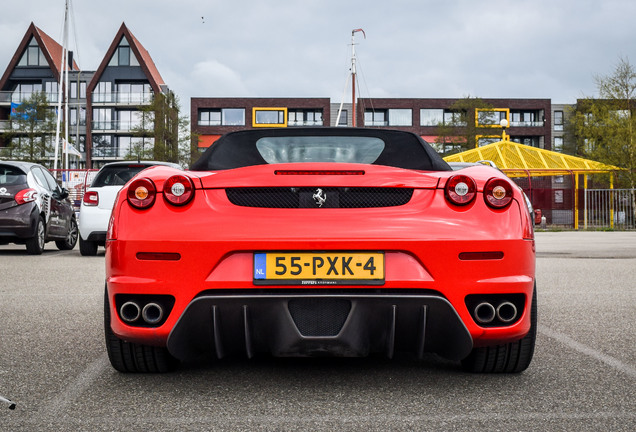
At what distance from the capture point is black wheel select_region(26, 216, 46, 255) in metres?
12.4

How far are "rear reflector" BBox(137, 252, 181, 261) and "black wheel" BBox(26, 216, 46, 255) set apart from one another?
9.87 meters

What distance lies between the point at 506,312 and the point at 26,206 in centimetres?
1049

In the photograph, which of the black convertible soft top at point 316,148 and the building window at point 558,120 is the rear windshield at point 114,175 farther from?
the building window at point 558,120

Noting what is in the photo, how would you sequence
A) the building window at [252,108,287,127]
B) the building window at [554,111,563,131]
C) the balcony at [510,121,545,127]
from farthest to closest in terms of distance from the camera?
the building window at [554,111,563,131]
the balcony at [510,121,545,127]
the building window at [252,108,287,127]

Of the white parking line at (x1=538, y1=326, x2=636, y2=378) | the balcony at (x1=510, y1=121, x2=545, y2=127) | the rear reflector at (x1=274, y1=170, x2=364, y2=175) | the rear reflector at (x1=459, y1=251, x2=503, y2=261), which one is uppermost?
the balcony at (x1=510, y1=121, x2=545, y2=127)

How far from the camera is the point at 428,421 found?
2.87m

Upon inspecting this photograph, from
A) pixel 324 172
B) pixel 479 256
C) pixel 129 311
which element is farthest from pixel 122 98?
pixel 479 256

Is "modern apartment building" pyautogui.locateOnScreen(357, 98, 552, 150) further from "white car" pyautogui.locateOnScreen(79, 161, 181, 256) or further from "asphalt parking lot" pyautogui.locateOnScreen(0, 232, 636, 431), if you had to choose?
"asphalt parking lot" pyautogui.locateOnScreen(0, 232, 636, 431)

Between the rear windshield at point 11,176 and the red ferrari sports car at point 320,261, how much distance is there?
9.70 meters

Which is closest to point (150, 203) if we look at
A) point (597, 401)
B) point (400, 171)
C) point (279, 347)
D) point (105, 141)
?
point (279, 347)

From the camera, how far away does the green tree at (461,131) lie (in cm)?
5559

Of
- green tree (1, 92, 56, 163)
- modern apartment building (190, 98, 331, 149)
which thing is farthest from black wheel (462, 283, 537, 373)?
modern apartment building (190, 98, 331, 149)

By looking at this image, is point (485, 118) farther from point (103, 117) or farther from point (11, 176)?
point (11, 176)

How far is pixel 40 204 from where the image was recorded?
1238 centimetres
